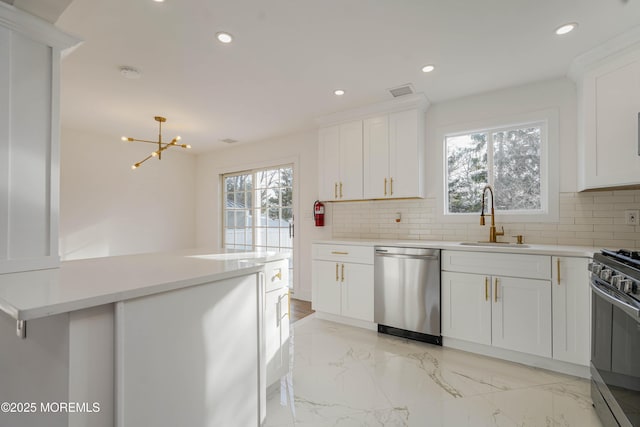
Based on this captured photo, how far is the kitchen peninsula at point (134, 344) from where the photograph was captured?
89 cm

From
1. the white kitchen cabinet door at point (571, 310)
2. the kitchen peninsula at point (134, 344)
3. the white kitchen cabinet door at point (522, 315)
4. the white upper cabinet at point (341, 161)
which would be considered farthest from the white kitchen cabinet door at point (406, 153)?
the kitchen peninsula at point (134, 344)

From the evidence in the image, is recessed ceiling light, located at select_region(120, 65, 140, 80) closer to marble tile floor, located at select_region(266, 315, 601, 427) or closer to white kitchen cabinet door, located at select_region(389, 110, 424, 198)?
white kitchen cabinet door, located at select_region(389, 110, 424, 198)

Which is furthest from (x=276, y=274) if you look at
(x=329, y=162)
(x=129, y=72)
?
(x=129, y=72)

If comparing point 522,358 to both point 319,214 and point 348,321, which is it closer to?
point 348,321

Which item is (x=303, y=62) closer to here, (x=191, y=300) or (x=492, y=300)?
(x=191, y=300)

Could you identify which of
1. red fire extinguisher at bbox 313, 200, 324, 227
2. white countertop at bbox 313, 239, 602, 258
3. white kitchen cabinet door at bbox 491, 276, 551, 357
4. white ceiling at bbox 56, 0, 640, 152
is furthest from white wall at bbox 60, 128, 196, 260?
white kitchen cabinet door at bbox 491, 276, 551, 357

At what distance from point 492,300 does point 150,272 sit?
8.23 ft

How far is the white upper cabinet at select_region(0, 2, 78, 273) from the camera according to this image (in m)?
1.32

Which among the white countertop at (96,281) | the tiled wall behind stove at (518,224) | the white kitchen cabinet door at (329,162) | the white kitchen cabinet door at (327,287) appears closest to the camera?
the white countertop at (96,281)

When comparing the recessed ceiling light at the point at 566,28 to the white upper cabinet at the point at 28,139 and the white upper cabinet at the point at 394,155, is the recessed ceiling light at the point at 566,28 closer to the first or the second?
the white upper cabinet at the point at 394,155

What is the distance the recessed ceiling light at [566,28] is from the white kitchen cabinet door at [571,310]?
161 cm

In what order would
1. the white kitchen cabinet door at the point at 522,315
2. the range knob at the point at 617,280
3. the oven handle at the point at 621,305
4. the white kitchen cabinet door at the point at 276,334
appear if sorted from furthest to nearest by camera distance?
1. the white kitchen cabinet door at the point at 522,315
2. the white kitchen cabinet door at the point at 276,334
3. the range knob at the point at 617,280
4. the oven handle at the point at 621,305

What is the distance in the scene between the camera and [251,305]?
4.94 feet

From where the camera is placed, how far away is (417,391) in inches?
77.9
